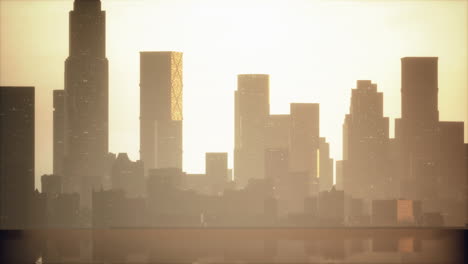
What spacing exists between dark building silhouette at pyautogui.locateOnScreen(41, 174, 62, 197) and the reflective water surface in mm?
137307

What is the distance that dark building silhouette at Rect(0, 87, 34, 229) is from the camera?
18075 cm

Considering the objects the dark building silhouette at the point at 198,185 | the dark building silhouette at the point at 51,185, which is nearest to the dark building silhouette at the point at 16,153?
the dark building silhouette at the point at 51,185

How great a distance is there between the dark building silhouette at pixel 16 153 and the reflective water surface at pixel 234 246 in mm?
138033

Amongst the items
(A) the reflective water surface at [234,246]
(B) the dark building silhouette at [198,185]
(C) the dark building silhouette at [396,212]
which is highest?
(A) the reflective water surface at [234,246]

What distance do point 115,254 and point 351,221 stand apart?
447ft

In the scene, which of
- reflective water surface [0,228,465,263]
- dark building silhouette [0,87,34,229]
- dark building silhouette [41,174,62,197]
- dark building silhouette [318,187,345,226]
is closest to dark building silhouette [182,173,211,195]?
dark building silhouette [318,187,345,226]

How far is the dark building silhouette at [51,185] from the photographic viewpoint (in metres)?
180

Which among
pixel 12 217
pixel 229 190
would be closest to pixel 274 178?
pixel 229 190

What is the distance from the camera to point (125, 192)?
175 metres

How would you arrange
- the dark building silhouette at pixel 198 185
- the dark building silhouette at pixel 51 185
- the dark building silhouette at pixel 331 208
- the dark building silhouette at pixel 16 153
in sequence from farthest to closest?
the dark building silhouette at pixel 198 185, the dark building silhouette at pixel 16 153, the dark building silhouette at pixel 51 185, the dark building silhouette at pixel 331 208

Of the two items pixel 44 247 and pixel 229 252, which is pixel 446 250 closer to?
pixel 229 252

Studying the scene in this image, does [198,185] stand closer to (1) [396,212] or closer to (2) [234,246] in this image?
(1) [396,212]

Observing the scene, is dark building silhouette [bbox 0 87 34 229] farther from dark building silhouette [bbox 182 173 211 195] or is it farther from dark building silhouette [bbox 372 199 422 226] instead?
dark building silhouette [bbox 372 199 422 226]

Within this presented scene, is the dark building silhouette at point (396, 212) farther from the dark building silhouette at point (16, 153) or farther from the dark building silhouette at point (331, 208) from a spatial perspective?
the dark building silhouette at point (16, 153)
